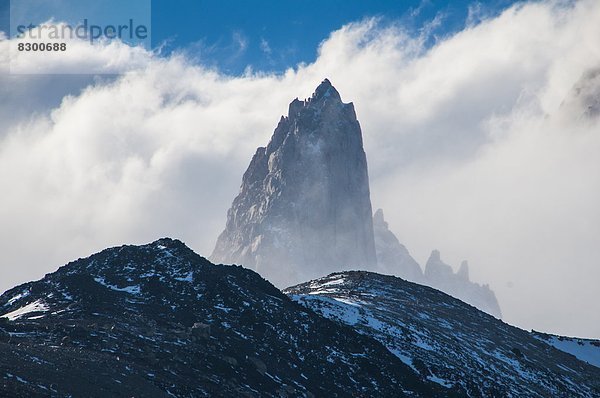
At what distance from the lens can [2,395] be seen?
172 ft

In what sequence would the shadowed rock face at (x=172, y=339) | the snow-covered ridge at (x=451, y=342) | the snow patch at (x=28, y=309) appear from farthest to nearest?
1. the snow-covered ridge at (x=451, y=342)
2. the snow patch at (x=28, y=309)
3. the shadowed rock face at (x=172, y=339)

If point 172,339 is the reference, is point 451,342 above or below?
above

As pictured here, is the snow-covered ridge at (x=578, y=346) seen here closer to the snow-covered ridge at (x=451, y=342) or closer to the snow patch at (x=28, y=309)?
the snow-covered ridge at (x=451, y=342)

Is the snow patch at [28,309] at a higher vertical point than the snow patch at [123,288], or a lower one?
lower

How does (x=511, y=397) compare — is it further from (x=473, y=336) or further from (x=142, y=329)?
(x=142, y=329)

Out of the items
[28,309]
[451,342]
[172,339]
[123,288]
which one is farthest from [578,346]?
[28,309]

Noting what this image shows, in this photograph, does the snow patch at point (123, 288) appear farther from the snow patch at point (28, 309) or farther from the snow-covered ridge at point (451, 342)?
the snow-covered ridge at point (451, 342)

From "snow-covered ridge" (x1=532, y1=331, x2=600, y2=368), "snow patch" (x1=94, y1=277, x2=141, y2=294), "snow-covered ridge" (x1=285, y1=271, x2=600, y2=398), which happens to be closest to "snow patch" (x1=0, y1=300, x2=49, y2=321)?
"snow patch" (x1=94, y1=277, x2=141, y2=294)

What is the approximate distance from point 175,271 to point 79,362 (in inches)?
1213

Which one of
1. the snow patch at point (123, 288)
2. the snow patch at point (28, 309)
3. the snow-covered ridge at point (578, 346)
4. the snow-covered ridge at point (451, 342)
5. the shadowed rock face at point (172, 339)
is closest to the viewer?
the shadowed rock face at point (172, 339)

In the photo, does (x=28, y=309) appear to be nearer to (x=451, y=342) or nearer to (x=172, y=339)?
(x=172, y=339)

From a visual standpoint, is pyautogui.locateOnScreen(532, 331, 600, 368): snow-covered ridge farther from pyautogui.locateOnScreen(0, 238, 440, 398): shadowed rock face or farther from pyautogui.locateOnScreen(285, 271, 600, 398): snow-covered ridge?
pyautogui.locateOnScreen(0, 238, 440, 398): shadowed rock face

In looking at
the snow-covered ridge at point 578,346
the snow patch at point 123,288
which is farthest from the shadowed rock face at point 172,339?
the snow-covered ridge at point 578,346

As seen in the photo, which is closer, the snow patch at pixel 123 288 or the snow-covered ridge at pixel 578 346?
the snow patch at pixel 123 288
